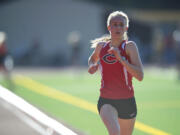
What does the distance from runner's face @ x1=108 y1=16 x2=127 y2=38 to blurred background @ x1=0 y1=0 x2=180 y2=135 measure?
813 cm

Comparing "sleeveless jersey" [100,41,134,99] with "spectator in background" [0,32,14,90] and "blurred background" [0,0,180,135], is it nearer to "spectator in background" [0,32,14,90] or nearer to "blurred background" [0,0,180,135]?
"blurred background" [0,0,180,135]

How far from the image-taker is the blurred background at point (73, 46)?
55.3 feet

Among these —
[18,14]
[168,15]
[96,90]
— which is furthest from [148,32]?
[96,90]

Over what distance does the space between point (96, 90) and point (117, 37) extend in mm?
12290

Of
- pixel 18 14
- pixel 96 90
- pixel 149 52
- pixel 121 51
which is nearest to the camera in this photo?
pixel 121 51

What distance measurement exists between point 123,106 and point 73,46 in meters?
19.9

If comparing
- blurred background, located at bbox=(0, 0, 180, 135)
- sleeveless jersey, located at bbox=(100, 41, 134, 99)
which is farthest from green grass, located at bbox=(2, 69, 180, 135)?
sleeveless jersey, located at bbox=(100, 41, 134, 99)

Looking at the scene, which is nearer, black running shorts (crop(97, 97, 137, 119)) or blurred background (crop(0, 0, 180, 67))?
black running shorts (crop(97, 97, 137, 119))

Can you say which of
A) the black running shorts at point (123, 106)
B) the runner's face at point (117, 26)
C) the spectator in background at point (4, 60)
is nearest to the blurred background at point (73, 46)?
the spectator in background at point (4, 60)

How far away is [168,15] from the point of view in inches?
1759

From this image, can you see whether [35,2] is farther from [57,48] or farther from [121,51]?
[121,51]

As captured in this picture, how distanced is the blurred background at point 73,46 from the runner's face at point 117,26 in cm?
813

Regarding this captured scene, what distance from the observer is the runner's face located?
16.9 feet

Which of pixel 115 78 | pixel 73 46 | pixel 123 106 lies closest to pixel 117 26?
pixel 115 78
